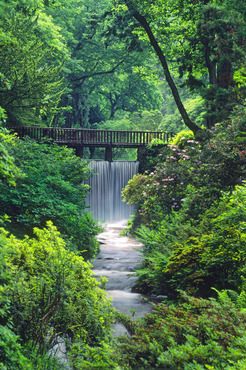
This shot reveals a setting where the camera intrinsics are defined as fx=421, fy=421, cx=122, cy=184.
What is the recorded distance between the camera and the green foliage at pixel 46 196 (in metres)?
11.0

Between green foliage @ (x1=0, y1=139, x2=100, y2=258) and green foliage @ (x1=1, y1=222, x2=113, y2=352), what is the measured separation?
4372mm

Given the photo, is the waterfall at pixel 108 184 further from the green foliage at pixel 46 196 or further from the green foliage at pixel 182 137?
the green foliage at pixel 46 196

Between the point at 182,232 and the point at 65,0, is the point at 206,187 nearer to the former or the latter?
the point at 182,232

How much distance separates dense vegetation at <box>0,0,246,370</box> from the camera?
4.82 m

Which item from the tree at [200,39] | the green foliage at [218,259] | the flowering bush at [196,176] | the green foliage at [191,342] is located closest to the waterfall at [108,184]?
the flowering bush at [196,176]

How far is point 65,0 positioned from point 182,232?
1083 inches

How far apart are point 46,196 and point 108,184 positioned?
13.9 meters

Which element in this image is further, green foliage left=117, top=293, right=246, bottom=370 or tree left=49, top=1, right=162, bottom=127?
tree left=49, top=1, right=162, bottom=127

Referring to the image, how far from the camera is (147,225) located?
54.3ft

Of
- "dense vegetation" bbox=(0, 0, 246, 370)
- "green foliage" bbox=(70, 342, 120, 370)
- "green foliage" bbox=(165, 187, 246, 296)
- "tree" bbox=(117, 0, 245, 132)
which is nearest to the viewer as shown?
"green foliage" bbox=(70, 342, 120, 370)

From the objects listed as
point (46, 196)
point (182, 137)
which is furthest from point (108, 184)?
point (46, 196)

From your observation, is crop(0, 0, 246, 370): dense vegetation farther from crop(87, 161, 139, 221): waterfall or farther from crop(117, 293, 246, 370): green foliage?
crop(87, 161, 139, 221): waterfall

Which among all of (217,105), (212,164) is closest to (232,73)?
(217,105)

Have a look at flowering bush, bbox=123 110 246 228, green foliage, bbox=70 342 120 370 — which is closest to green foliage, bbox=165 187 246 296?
flowering bush, bbox=123 110 246 228
